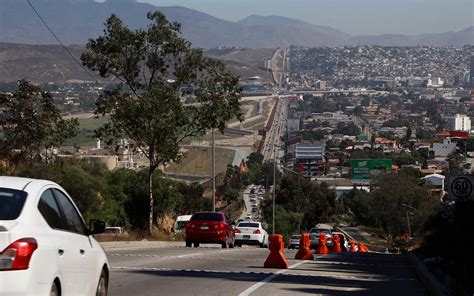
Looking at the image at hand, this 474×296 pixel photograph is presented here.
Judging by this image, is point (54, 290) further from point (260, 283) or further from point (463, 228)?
point (463, 228)

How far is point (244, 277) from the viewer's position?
69.4ft

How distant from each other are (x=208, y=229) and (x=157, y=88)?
10232mm

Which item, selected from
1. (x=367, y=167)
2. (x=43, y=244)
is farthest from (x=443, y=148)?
(x=43, y=244)

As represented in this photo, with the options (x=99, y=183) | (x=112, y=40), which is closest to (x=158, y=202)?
(x=99, y=183)

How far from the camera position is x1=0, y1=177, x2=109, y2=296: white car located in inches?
380

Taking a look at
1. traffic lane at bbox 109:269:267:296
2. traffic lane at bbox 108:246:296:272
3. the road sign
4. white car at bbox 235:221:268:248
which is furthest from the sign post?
white car at bbox 235:221:268:248

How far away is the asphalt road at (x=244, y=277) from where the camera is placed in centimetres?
1819

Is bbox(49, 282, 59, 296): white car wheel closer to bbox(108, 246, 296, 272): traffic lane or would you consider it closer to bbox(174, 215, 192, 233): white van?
bbox(108, 246, 296, 272): traffic lane

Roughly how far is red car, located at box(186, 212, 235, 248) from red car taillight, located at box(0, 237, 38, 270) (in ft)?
94.7

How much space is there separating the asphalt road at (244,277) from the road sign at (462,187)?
2.32 meters

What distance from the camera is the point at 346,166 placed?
14875 centimetres

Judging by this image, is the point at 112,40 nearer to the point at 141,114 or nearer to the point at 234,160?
the point at 141,114

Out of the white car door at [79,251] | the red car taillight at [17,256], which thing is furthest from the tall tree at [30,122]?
the red car taillight at [17,256]

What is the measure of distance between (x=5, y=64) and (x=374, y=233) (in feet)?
305
